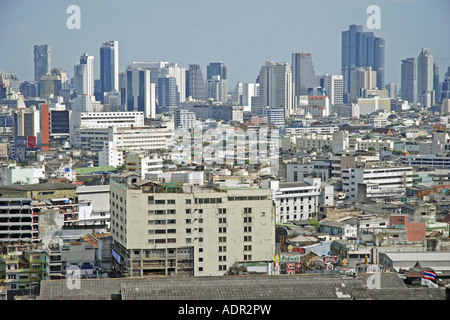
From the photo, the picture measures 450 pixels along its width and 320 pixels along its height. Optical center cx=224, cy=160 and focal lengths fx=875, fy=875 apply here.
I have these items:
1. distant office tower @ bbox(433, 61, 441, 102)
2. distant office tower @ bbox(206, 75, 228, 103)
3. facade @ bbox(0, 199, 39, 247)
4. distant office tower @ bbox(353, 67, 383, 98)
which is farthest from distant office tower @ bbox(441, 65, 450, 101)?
facade @ bbox(0, 199, 39, 247)

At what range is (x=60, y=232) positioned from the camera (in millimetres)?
9031

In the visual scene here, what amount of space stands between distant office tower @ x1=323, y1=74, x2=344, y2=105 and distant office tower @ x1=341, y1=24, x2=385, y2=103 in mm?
445

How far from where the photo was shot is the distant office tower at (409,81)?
39.2 m

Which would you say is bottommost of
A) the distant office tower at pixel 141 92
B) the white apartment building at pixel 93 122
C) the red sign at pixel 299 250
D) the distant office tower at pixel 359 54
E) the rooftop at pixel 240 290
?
the red sign at pixel 299 250

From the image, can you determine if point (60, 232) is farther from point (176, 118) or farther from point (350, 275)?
point (176, 118)

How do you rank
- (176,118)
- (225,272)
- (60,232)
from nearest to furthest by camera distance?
(225,272), (60,232), (176,118)

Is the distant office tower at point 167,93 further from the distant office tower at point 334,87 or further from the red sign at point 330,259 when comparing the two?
the red sign at point 330,259

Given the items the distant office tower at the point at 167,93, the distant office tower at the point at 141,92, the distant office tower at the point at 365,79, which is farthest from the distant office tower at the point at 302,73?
the distant office tower at the point at 141,92

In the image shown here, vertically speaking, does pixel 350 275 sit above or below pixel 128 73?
below

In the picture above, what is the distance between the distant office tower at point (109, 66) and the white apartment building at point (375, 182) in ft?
78.6

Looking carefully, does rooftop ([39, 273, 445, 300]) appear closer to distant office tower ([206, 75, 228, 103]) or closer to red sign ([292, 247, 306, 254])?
red sign ([292, 247, 306, 254])
